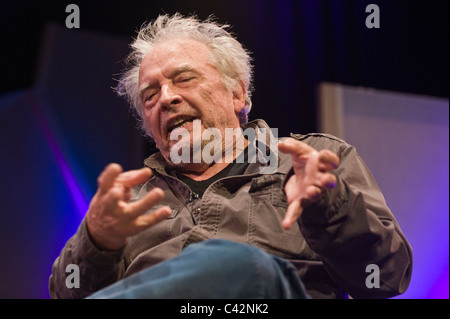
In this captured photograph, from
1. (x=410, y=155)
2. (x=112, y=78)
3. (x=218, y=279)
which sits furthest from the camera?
(x=112, y=78)

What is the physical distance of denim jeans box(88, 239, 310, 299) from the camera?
80cm

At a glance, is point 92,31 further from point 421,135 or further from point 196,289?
point 196,289

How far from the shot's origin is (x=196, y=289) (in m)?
0.81

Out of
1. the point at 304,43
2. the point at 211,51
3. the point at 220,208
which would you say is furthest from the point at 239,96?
the point at 304,43

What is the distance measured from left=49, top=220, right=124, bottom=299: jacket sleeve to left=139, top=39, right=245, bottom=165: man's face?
0.47m

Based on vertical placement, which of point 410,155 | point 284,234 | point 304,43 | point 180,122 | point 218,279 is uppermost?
point 304,43

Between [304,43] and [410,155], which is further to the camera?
[304,43]

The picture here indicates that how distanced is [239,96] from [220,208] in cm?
57

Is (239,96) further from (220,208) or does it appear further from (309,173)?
(309,173)

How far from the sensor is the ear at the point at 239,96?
174 cm

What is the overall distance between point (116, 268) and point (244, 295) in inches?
17.5

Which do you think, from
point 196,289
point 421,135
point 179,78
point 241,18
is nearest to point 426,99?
point 421,135

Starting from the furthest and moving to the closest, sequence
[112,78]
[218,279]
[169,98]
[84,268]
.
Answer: [112,78] → [169,98] → [84,268] → [218,279]

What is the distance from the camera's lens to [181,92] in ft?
5.16
